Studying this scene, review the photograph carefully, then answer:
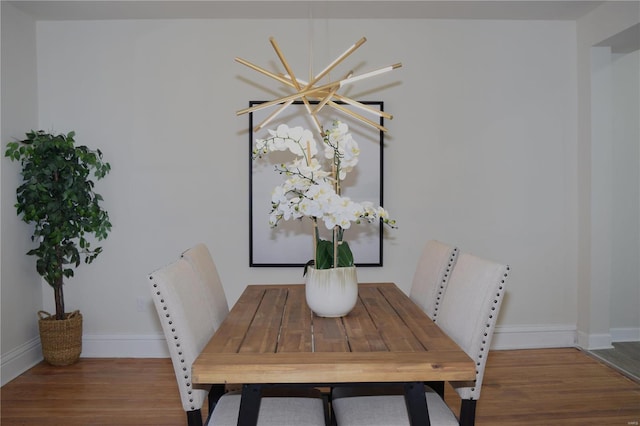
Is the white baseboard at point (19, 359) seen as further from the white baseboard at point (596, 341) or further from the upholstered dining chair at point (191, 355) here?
the white baseboard at point (596, 341)

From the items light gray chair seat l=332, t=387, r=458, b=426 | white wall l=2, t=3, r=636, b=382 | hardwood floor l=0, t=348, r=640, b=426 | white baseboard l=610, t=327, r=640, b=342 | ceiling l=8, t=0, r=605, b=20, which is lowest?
hardwood floor l=0, t=348, r=640, b=426

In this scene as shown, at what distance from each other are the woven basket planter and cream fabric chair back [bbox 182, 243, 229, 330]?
172 cm

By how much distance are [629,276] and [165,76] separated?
13.9ft

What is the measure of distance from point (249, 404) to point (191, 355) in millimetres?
338

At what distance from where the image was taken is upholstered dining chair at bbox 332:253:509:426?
1.83 metres

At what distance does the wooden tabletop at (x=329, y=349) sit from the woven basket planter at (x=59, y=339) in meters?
2.02

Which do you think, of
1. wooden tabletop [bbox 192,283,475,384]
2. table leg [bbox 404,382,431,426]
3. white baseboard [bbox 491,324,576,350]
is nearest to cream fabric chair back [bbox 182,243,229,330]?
wooden tabletop [bbox 192,283,475,384]

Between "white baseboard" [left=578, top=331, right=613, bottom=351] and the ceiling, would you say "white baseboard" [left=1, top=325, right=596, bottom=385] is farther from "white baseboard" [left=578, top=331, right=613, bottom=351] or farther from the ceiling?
the ceiling

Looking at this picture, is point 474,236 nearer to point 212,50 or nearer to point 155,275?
point 212,50

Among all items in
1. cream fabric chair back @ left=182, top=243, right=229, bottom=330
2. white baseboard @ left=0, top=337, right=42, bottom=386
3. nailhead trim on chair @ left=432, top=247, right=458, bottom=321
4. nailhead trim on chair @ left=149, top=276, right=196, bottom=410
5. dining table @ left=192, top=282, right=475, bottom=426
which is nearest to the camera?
dining table @ left=192, top=282, right=475, bottom=426

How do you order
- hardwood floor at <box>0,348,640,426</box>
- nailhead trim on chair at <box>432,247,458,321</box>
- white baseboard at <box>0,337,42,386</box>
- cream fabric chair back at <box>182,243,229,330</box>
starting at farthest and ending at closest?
white baseboard at <box>0,337,42,386</box>
hardwood floor at <box>0,348,640,426</box>
nailhead trim on chair at <box>432,247,458,321</box>
cream fabric chair back at <box>182,243,229,330</box>

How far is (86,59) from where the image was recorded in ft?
12.6

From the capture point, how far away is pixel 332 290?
2.04m

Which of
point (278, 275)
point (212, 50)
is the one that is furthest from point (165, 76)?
point (278, 275)
